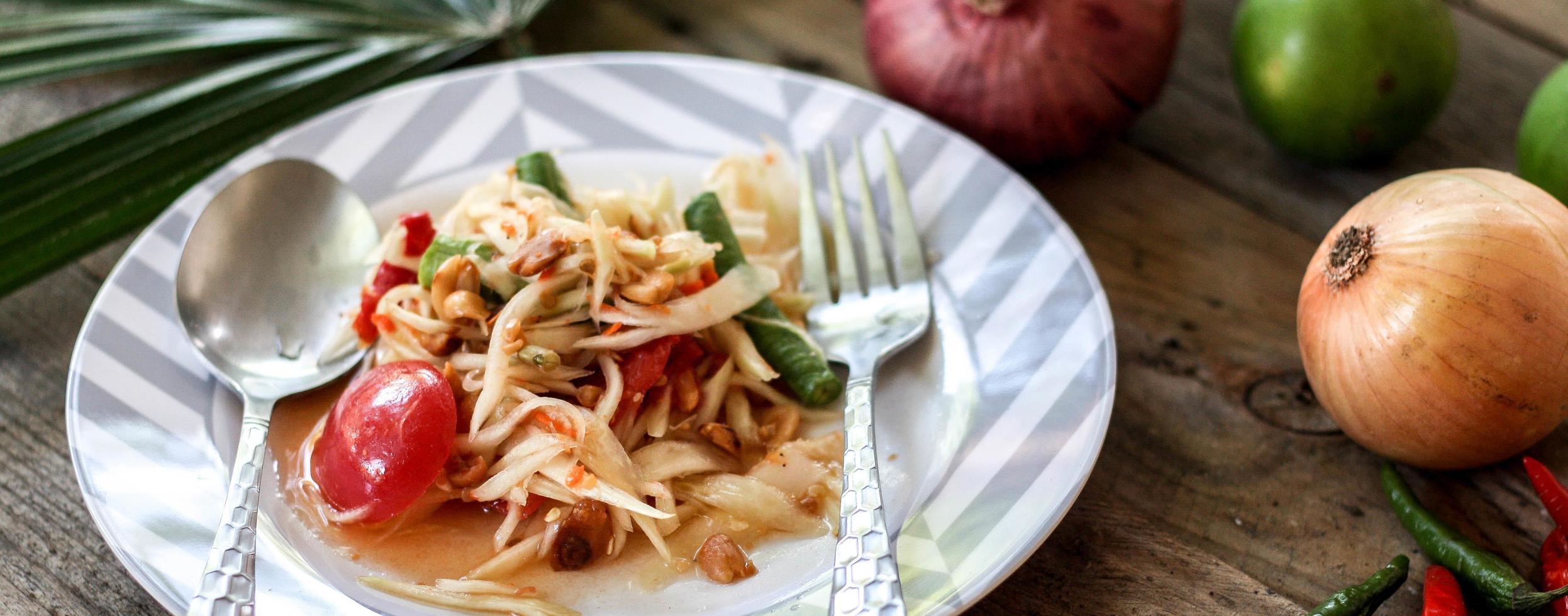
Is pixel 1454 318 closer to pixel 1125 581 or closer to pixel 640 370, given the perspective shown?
pixel 1125 581

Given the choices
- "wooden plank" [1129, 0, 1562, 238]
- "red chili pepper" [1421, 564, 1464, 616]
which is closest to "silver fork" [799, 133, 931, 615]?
"red chili pepper" [1421, 564, 1464, 616]

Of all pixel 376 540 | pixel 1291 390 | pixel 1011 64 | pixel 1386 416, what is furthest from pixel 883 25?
pixel 376 540

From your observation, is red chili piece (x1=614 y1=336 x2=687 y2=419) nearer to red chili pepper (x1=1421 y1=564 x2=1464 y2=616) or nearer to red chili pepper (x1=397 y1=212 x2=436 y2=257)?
red chili pepper (x1=397 y1=212 x2=436 y2=257)

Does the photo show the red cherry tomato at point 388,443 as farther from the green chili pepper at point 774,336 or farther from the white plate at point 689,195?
the green chili pepper at point 774,336

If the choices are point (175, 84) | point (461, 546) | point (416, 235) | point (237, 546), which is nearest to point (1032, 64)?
point (416, 235)

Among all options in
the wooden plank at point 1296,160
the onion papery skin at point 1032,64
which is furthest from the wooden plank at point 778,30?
the wooden plank at point 1296,160

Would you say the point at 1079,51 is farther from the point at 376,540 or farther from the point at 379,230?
the point at 376,540
